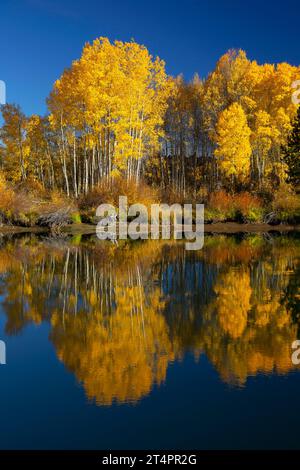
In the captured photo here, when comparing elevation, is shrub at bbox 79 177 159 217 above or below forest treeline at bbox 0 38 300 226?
below

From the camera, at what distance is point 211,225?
1494 inches

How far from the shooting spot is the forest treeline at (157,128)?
108ft

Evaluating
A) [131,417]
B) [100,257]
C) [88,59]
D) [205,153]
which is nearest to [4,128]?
[88,59]

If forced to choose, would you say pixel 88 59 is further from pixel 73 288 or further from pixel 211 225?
pixel 73 288

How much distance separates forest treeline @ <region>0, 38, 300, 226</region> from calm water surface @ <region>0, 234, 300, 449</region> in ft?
65.2

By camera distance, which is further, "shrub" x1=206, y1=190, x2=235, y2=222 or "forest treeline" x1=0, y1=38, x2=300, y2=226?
"shrub" x1=206, y1=190, x2=235, y2=222

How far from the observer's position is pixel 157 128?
148ft

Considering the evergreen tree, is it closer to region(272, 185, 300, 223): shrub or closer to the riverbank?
region(272, 185, 300, 223): shrub

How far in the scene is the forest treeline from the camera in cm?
3288
